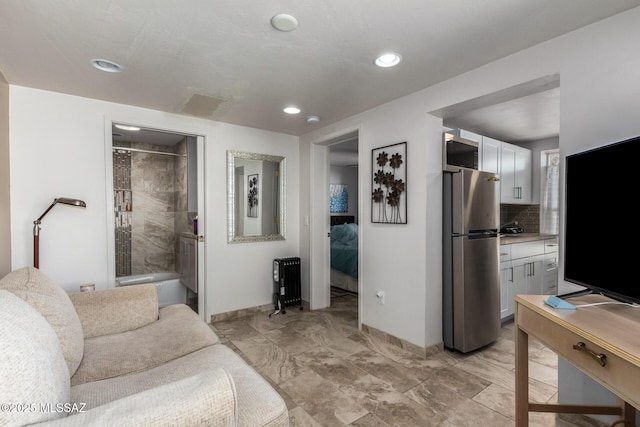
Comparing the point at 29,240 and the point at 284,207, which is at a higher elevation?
the point at 284,207

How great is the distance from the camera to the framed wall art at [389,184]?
2.81 meters

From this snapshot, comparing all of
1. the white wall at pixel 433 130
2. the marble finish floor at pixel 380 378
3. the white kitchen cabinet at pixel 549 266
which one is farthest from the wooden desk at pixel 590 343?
the white kitchen cabinet at pixel 549 266

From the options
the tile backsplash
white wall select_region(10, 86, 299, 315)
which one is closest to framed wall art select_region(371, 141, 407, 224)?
white wall select_region(10, 86, 299, 315)

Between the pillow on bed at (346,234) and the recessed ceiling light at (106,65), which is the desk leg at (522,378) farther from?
the pillow on bed at (346,234)

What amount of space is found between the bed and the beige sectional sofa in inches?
111

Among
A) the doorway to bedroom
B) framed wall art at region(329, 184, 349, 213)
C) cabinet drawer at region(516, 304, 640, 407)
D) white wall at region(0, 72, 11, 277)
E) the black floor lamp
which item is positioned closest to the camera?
cabinet drawer at region(516, 304, 640, 407)

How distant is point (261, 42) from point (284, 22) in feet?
0.87

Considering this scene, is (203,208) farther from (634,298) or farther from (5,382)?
(634,298)

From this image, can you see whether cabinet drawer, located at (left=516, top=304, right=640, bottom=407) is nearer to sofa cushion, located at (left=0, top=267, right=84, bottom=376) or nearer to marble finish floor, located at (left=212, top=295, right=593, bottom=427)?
marble finish floor, located at (left=212, top=295, right=593, bottom=427)

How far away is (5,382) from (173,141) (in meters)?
4.50

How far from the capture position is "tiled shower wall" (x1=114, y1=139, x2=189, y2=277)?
4.70m

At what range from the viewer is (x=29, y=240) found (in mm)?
2566

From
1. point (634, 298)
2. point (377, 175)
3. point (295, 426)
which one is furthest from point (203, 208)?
point (634, 298)

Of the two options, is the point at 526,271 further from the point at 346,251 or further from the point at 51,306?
the point at 51,306
